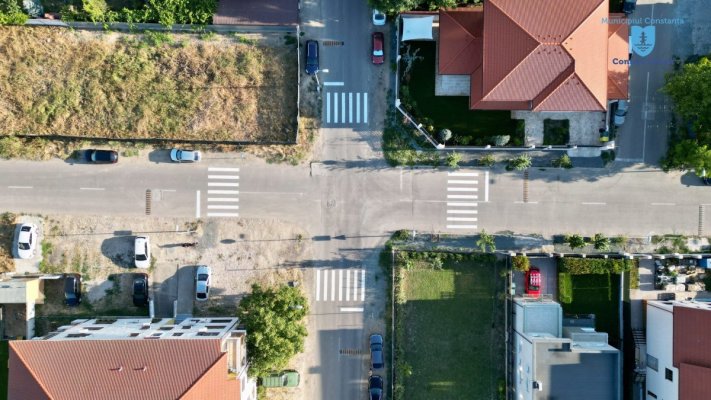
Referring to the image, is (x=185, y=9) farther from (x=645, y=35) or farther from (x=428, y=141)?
(x=645, y=35)

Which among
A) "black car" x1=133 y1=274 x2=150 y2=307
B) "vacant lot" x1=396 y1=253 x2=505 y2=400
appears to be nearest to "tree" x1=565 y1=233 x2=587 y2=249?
"vacant lot" x1=396 y1=253 x2=505 y2=400

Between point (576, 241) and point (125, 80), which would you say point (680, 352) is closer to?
point (576, 241)

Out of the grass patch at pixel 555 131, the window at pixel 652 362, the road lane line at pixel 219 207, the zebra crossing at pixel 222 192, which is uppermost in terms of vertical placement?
the grass patch at pixel 555 131

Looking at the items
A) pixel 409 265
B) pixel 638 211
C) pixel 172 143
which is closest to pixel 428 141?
pixel 409 265

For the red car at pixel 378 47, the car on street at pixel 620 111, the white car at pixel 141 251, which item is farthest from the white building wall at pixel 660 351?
the white car at pixel 141 251

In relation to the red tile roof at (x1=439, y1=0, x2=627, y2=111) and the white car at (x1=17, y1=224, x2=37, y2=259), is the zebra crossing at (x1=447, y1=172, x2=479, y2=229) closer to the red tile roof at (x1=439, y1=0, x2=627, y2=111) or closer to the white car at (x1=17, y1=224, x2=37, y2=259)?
the red tile roof at (x1=439, y1=0, x2=627, y2=111)

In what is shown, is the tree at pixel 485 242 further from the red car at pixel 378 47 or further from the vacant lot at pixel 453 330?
the red car at pixel 378 47
